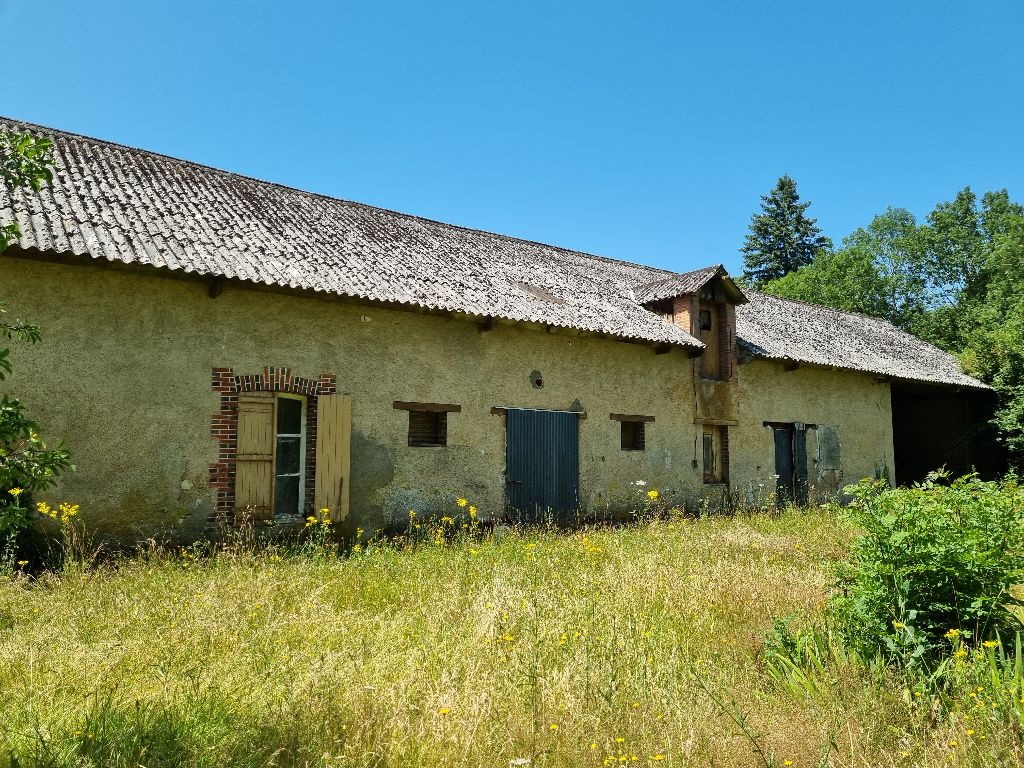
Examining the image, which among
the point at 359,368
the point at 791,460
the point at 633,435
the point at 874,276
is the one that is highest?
the point at 874,276

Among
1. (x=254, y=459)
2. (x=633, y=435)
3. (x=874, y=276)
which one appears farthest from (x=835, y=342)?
(x=874, y=276)

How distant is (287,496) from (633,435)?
6.39 metres

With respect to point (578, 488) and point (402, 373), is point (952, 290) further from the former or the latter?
point (402, 373)

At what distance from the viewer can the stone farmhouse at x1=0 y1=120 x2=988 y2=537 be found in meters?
8.01

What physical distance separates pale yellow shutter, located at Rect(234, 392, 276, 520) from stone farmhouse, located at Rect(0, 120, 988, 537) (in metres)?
0.03

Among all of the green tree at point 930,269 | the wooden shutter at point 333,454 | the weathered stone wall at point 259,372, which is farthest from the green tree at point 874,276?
the wooden shutter at point 333,454

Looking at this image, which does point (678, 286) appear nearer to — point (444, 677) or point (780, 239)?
point (444, 677)

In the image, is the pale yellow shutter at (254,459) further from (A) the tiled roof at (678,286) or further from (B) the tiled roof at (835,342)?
(B) the tiled roof at (835,342)

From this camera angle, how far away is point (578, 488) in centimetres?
1166

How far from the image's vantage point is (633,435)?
42.1ft

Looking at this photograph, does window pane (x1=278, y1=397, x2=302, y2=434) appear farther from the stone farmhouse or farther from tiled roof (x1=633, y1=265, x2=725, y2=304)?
tiled roof (x1=633, y1=265, x2=725, y2=304)

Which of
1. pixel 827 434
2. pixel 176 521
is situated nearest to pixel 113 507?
pixel 176 521

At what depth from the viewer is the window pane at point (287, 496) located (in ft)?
29.8

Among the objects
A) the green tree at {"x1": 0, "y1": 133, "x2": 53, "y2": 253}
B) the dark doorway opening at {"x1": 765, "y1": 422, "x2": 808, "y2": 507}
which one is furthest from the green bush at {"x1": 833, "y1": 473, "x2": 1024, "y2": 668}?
the dark doorway opening at {"x1": 765, "y1": 422, "x2": 808, "y2": 507}
